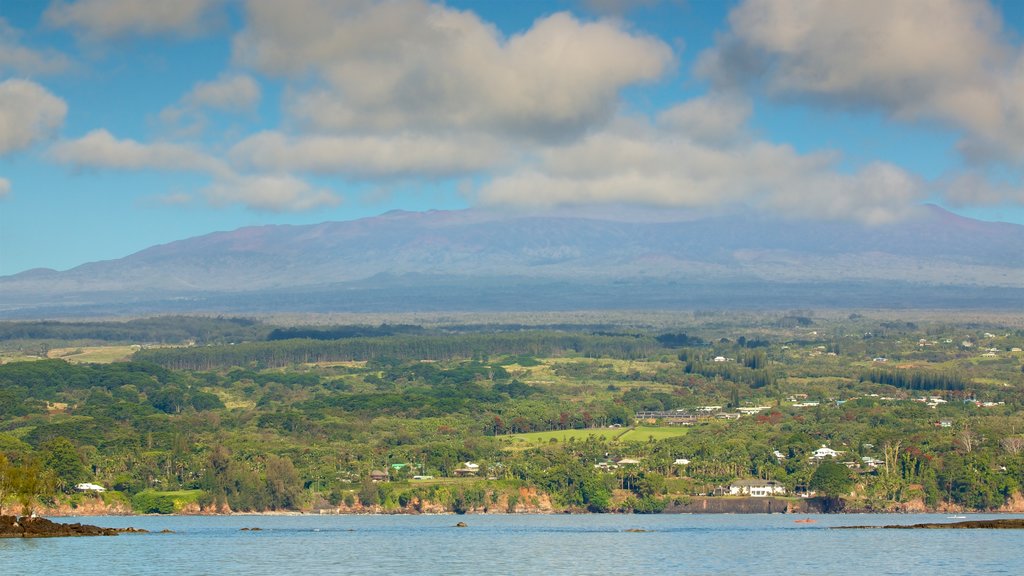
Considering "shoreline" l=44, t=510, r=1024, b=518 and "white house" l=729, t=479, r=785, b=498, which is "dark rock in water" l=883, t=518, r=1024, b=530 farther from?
"white house" l=729, t=479, r=785, b=498

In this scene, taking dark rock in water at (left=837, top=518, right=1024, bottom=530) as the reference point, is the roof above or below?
above

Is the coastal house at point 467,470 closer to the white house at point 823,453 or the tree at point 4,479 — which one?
the white house at point 823,453

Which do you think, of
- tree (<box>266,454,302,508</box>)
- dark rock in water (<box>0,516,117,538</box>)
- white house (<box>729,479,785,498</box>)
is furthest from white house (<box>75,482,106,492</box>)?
white house (<box>729,479,785,498</box>)

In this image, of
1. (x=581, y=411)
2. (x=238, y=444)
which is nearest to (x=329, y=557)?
(x=238, y=444)

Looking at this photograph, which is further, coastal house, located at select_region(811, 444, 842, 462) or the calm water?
coastal house, located at select_region(811, 444, 842, 462)

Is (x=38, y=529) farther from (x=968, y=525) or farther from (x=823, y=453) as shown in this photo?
(x=823, y=453)

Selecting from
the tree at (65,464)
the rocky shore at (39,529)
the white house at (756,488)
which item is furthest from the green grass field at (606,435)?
the rocky shore at (39,529)
